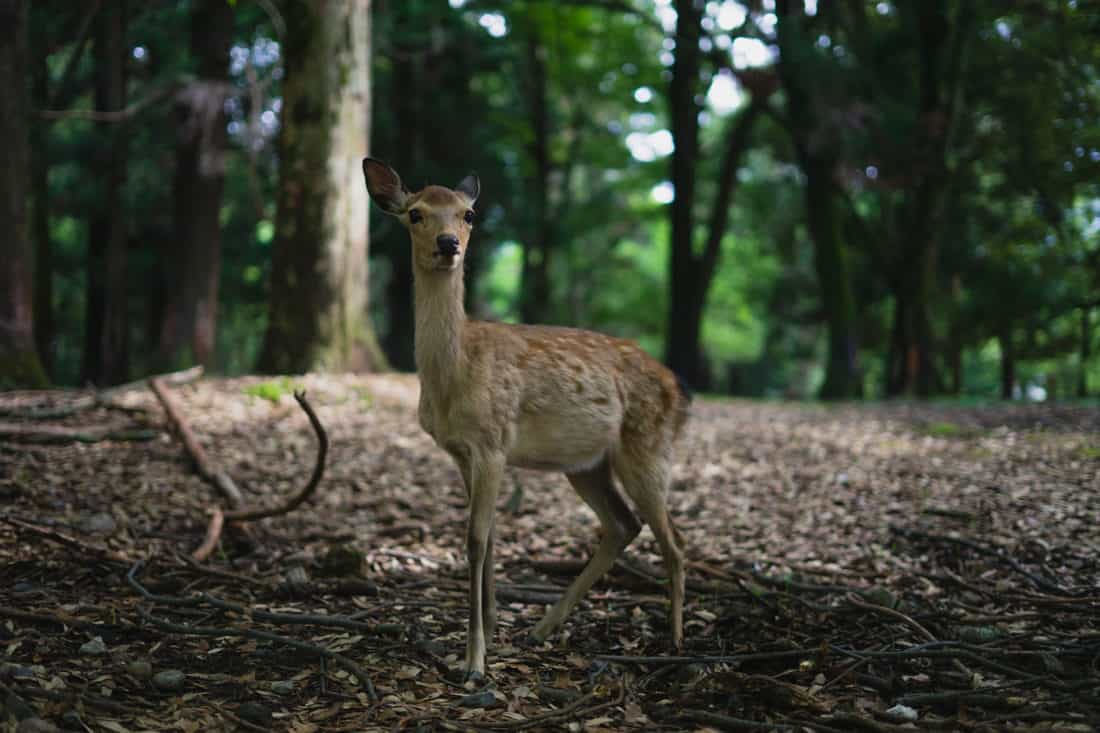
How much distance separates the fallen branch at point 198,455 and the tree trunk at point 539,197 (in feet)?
44.4

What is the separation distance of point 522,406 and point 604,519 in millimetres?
817

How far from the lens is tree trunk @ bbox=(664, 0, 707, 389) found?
15.4 m

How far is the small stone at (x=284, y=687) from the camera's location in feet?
11.6

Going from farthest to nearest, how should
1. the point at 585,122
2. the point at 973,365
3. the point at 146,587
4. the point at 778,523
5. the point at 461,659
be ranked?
the point at 973,365, the point at 585,122, the point at 778,523, the point at 146,587, the point at 461,659

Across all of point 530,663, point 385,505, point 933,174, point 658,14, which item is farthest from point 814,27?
point 530,663

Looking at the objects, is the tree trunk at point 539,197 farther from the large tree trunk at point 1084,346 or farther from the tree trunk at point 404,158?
the large tree trunk at point 1084,346

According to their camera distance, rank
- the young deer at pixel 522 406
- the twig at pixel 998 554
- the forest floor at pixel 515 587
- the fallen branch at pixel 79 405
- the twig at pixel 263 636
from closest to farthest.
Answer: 1. the forest floor at pixel 515 587
2. the twig at pixel 263 636
3. the young deer at pixel 522 406
4. the twig at pixel 998 554
5. the fallen branch at pixel 79 405

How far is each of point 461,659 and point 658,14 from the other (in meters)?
21.8

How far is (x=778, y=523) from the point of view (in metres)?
5.99

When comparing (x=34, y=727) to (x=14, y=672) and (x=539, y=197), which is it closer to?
(x=14, y=672)

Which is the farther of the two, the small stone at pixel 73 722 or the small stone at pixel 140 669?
the small stone at pixel 140 669

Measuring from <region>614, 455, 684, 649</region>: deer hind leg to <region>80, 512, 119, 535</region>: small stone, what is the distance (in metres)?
2.82

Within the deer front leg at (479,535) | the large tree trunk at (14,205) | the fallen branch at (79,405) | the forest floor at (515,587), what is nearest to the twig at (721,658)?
the forest floor at (515,587)

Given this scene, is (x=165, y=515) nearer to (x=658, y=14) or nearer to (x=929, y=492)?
(x=929, y=492)
